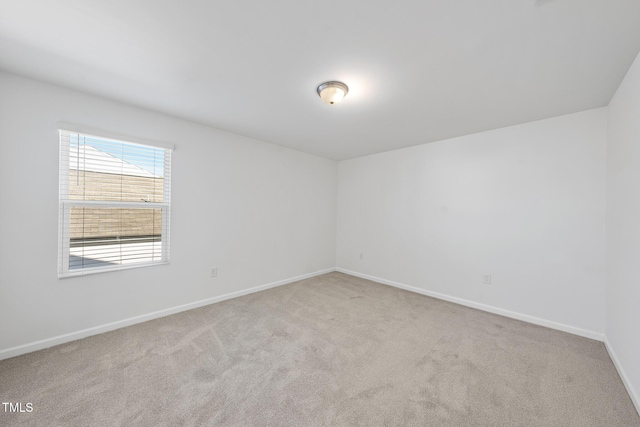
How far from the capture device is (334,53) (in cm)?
169

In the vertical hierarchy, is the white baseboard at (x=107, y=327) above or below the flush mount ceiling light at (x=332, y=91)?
below

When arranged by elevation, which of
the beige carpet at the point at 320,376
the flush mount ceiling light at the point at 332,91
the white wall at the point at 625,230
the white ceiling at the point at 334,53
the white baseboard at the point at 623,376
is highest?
the white ceiling at the point at 334,53

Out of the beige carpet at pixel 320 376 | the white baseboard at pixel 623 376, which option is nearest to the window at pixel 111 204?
the beige carpet at pixel 320 376

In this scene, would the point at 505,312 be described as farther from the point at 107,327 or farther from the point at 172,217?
the point at 107,327

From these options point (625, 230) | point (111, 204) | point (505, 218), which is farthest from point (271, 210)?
point (625, 230)

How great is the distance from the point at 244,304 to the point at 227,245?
2.77ft

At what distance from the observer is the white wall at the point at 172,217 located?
207 centimetres

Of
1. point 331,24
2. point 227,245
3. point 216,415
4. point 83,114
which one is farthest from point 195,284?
point 331,24

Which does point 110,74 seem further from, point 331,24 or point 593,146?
point 593,146

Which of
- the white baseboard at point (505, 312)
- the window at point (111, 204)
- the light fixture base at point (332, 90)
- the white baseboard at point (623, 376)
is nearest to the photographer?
the white baseboard at point (623, 376)

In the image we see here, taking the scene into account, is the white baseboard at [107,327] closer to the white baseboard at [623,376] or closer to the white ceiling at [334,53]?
the white ceiling at [334,53]

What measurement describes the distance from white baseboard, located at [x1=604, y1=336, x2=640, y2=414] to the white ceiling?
7.54ft

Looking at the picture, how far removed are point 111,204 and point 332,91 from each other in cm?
253

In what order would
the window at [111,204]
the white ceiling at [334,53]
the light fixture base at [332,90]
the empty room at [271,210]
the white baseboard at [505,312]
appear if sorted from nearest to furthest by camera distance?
the white ceiling at [334,53]
the empty room at [271,210]
the light fixture base at [332,90]
the window at [111,204]
the white baseboard at [505,312]
